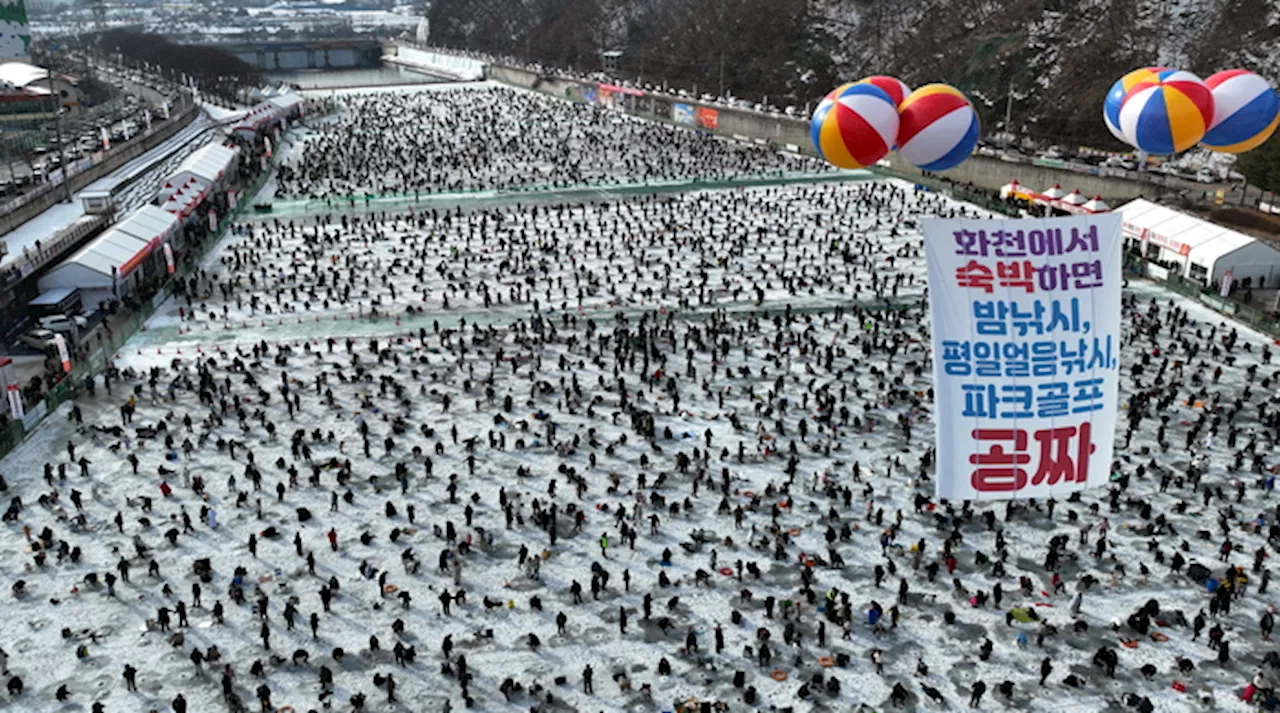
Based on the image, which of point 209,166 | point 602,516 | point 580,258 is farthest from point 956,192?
point 209,166

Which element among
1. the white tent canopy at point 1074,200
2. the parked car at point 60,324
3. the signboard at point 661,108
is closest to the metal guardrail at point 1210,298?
the white tent canopy at point 1074,200

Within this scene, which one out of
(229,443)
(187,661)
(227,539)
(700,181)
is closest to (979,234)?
(187,661)

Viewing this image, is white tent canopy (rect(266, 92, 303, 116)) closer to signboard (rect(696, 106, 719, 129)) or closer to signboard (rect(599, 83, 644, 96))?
A: signboard (rect(599, 83, 644, 96))

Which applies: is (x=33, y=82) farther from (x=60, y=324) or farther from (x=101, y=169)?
(x=60, y=324)

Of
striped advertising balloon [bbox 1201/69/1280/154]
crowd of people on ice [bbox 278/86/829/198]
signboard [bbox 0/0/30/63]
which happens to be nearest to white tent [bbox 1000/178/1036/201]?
crowd of people on ice [bbox 278/86/829/198]

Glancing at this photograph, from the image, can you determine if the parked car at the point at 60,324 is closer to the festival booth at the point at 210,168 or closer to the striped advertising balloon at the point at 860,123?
the festival booth at the point at 210,168
